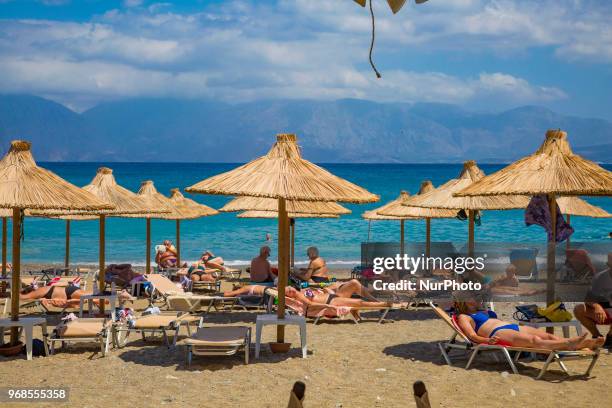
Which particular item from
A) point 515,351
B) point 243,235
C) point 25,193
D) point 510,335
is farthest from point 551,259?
point 243,235

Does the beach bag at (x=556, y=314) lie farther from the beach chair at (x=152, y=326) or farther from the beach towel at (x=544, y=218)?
the beach chair at (x=152, y=326)

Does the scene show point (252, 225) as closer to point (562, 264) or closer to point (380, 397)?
point (562, 264)

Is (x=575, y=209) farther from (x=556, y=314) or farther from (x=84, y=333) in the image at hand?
(x=84, y=333)

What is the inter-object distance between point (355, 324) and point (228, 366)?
8.49 feet

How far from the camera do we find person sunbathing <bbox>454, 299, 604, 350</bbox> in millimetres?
5996

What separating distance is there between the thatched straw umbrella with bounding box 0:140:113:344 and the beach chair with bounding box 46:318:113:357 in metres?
0.40

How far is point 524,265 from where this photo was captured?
40.6 feet

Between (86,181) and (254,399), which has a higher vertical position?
(86,181)

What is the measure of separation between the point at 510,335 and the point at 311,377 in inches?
65.9

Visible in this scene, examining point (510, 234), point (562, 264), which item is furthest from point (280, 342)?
point (510, 234)

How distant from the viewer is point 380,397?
220 inches

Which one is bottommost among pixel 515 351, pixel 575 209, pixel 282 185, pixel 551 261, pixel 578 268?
pixel 515 351

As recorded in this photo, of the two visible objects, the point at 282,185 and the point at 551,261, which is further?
the point at 551,261

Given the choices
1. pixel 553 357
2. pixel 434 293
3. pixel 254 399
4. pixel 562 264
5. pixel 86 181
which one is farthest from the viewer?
pixel 86 181
